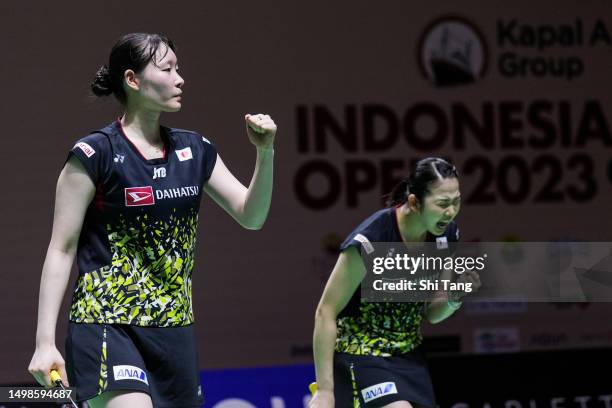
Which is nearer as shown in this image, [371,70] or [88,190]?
[88,190]

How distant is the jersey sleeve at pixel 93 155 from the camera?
3.36m

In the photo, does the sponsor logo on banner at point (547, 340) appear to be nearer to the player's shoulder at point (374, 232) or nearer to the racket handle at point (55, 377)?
the player's shoulder at point (374, 232)

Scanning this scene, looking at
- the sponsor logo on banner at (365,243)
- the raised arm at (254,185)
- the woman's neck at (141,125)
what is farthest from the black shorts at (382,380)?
the woman's neck at (141,125)

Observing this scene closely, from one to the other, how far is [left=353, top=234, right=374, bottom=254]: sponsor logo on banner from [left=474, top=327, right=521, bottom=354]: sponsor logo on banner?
344cm

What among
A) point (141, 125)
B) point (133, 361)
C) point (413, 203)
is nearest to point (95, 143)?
point (141, 125)

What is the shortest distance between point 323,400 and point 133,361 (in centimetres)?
106

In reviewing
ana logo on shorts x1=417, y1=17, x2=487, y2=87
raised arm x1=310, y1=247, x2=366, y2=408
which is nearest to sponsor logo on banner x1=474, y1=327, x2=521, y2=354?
ana logo on shorts x1=417, y1=17, x2=487, y2=87

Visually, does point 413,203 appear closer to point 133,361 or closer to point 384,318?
point 384,318

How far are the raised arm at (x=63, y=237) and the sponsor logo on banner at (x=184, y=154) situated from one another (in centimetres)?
30

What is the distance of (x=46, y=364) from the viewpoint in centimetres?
325

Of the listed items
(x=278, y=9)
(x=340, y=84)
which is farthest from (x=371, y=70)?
(x=278, y=9)

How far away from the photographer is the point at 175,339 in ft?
11.4

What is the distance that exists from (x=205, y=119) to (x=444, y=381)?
2.05 meters

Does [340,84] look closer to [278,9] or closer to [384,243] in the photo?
[278,9]
